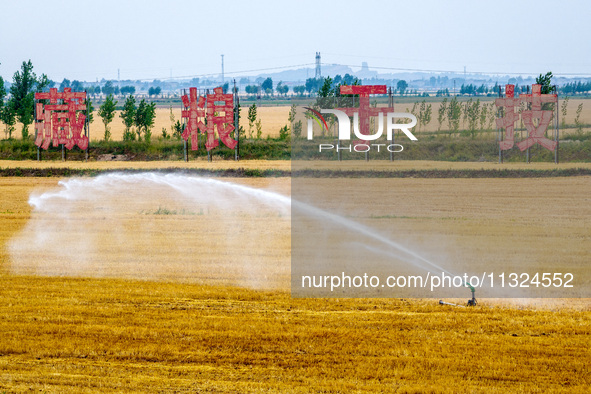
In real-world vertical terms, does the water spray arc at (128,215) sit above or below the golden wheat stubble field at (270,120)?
below

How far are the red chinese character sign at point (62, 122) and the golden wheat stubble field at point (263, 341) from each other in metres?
51.5

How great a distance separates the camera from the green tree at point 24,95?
83250mm

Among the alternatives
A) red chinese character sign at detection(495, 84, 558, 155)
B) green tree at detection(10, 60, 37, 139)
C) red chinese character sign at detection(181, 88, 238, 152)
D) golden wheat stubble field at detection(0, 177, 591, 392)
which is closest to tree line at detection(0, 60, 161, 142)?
green tree at detection(10, 60, 37, 139)

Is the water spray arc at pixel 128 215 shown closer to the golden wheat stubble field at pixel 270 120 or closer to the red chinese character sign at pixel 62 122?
the red chinese character sign at pixel 62 122

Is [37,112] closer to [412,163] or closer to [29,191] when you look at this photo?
[29,191]

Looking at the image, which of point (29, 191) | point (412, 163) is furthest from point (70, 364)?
point (412, 163)

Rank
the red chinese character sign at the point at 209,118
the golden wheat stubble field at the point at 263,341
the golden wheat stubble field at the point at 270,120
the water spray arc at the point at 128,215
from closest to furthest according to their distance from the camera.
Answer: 1. the golden wheat stubble field at the point at 263,341
2. the water spray arc at the point at 128,215
3. the red chinese character sign at the point at 209,118
4. the golden wheat stubble field at the point at 270,120

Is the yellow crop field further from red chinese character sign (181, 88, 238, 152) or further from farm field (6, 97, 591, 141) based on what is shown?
red chinese character sign (181, 88, 238, 152)

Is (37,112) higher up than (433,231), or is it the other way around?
(37,112)

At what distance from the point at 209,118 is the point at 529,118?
92.3ft

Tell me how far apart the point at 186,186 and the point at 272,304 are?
3033 cm

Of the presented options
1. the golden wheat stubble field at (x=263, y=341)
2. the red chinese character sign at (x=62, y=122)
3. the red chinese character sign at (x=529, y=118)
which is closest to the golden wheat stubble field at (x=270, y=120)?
the red chinese character sign at (x=529, y=118)

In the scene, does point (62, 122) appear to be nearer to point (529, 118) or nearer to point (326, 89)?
point (326, 89)

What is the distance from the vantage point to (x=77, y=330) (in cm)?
1266
